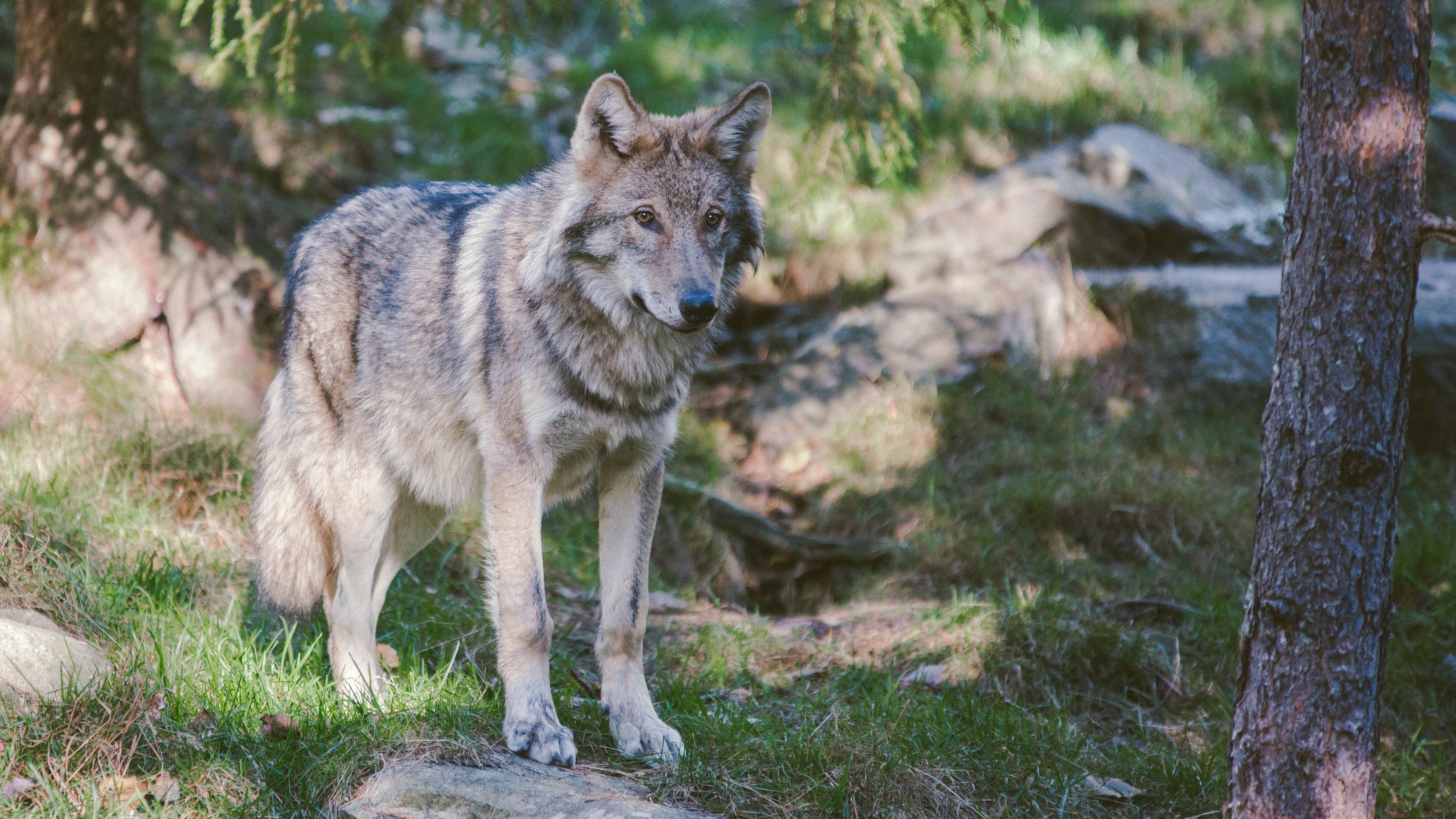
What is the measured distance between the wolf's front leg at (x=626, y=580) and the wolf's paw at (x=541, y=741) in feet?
0.76

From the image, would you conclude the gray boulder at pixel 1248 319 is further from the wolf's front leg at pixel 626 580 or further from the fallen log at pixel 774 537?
the wolf's front leg at pixel 626 580

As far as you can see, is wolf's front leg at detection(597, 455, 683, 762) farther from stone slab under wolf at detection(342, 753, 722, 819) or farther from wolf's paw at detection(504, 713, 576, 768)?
stone slab under wolf at detection(342, 753, 722, 819)

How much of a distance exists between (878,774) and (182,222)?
472 centimetres

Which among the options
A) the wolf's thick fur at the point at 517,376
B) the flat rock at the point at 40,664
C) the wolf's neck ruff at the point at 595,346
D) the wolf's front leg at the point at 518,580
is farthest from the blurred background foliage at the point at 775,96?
the flat rock at the point at 40,664

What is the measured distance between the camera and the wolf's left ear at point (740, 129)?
12.1 ft

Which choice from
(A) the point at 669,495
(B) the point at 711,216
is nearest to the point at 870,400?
(A) the point at 669,495

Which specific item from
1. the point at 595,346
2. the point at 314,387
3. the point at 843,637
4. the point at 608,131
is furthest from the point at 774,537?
the point at 608,131

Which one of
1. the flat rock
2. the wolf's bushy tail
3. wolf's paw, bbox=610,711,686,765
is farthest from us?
the wolf's bushy tail

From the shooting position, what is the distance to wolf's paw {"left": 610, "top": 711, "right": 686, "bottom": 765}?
11.4 feet

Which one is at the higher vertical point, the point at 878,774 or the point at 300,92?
the point at 300,92

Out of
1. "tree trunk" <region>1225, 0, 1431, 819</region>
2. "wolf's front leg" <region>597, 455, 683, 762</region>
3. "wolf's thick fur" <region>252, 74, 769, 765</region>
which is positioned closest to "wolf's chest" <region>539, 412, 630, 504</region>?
"wolf's thick fur" <region>252, 74, 769, 765</region>

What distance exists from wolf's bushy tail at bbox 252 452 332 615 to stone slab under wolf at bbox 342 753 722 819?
125cm

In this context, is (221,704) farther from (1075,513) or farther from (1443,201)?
(1443,201)

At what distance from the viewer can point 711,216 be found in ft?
12.0
